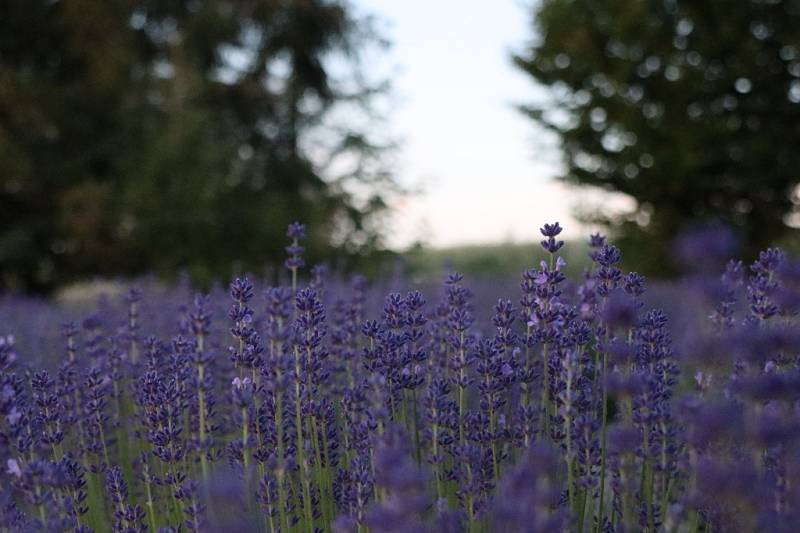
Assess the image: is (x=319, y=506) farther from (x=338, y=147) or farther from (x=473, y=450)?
(x=338, y=147)

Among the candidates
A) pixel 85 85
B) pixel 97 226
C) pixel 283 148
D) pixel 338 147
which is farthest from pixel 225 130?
pixel 97 226

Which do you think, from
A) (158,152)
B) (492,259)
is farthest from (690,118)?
(158,152)

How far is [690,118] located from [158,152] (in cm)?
1027

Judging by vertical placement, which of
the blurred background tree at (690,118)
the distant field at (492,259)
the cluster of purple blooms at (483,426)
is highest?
the blurred background tree at (690,118)

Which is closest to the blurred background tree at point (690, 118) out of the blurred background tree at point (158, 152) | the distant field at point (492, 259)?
the distant field at point (492, 259)

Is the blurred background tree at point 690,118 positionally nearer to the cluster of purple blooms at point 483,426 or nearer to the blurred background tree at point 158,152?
the blurred background tree at point 158,152

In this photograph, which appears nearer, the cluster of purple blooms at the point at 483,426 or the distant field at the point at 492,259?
the cluster of purple blooms at the point at 483,426

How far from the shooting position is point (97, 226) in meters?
15.5

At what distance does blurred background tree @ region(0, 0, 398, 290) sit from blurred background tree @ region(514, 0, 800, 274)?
191 inches

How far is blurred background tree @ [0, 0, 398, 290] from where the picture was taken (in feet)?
51.1

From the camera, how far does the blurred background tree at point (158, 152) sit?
51.1 feet

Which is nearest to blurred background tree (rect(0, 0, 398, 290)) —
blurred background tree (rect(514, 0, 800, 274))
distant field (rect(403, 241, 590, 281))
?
distant field (rect(403, 241, 590, 281))

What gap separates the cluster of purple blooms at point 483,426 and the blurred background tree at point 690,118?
1443cm

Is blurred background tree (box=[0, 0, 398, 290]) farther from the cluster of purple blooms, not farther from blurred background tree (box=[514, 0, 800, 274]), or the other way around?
the cluster of purple blooms
